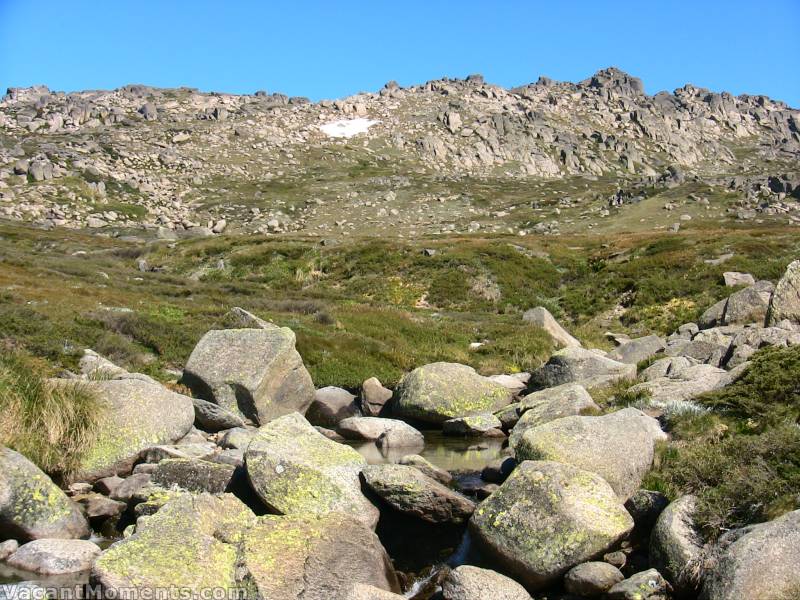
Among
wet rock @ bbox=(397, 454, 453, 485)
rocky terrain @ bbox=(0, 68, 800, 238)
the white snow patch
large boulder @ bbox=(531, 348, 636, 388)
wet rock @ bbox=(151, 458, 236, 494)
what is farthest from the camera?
the white snow patch

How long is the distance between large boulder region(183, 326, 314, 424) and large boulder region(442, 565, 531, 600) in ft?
30.7

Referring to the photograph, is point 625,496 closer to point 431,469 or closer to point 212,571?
point 431,469

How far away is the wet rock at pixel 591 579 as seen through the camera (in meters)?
8.51

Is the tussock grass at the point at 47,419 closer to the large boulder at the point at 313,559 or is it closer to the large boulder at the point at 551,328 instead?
the large boulder at the point at 313,559

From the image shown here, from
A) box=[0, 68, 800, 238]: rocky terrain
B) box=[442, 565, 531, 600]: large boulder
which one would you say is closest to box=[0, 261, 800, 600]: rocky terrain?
box=[442, 565, 531, 600]: large boulder

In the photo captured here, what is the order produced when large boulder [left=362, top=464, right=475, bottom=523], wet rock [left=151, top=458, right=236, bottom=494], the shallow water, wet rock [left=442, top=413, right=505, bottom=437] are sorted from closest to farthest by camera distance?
large boulder [left=362, top=464, right=475, bottom=523]
wet rock [left=151, top=458, right=236, bottom=494]
the shallow water
wet rock [left=442, top=413, right=505, bottom=437]

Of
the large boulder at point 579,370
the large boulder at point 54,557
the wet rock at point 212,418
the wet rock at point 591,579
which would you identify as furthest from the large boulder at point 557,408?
the large boulder at point 54,557

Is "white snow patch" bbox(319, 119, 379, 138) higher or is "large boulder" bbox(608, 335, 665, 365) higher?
"white snow patch" bbox(319, 119, 379, 138)

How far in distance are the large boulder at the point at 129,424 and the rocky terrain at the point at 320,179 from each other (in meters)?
71.7

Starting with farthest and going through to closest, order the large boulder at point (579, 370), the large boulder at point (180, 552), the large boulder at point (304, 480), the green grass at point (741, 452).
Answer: the large boulder at point (579, 370), the large boulder at point (304, 480), the green grass at point (741, 452), the large boulder at point (180, 552)

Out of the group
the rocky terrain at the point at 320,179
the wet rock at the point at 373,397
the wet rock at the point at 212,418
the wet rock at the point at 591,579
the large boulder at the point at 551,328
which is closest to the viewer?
the wet rock at the point at 591,579

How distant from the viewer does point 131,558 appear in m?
7.85

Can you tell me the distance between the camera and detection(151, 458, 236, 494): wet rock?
11258mm

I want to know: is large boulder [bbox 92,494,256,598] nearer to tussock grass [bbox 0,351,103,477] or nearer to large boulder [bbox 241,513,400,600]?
large boulder [bbox 241,513,400,600]
